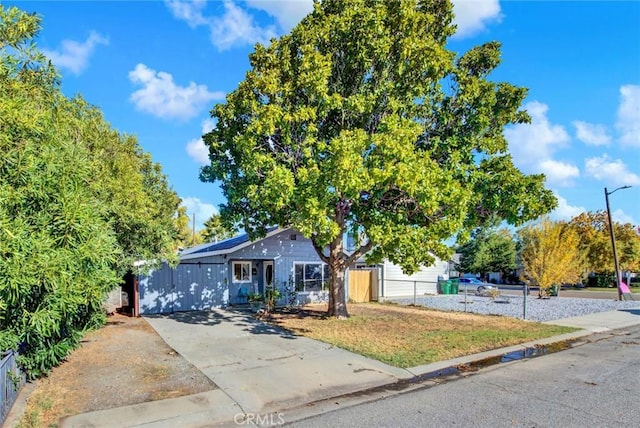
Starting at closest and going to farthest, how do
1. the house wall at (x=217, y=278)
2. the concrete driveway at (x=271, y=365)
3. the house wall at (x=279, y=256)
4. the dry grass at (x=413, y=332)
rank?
the concrete driveway at (x=271, y=365)
the dry grass at (x=413, y=332)
the house wall at (x=217, y=278)
the house wall at (x=279, y=256)

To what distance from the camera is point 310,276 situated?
19.1 meters

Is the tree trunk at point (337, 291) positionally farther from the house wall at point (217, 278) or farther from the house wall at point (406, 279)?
the house wall at point (406, 279)

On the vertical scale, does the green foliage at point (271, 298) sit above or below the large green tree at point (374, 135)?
below

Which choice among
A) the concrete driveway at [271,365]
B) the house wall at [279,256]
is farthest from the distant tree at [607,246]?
the concrete driveway at [271,365]

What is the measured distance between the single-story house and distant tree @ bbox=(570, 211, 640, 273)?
2685 cm

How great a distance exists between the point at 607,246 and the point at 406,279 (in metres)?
22.8

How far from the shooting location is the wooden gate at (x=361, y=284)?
20484 millimetres

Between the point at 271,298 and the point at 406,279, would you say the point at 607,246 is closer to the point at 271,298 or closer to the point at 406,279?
Result: the point at 406,279

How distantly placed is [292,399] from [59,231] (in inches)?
177

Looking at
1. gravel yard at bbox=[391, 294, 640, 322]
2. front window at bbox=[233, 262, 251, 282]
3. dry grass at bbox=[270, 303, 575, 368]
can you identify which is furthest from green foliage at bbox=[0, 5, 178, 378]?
gravel yard at bbox=[391, 294, 640, 322]

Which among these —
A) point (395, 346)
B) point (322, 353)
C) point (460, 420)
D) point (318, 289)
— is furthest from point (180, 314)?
point (460, 420)

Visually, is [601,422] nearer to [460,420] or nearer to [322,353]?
[460,420]

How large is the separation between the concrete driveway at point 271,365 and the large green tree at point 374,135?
2.90 meters

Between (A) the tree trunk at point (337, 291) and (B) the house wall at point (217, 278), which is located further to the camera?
(B) the house wall at point (217, 278)
